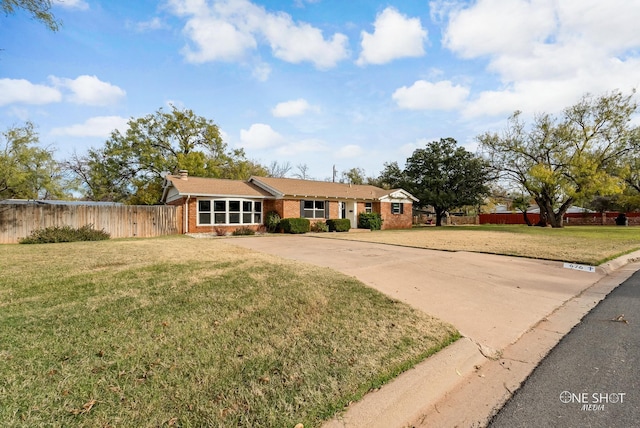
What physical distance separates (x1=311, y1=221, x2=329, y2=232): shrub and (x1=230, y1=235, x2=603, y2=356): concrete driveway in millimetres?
11598

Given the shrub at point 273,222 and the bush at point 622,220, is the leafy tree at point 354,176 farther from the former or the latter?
the bush at point 622,220

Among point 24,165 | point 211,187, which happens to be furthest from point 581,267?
point 24,165

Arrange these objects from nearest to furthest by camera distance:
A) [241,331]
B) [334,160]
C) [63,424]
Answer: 1. [63,424]
2. [241,331]
3. [334,160]

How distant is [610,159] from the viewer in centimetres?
2584

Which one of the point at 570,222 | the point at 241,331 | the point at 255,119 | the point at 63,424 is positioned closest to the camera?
the point at 63,424

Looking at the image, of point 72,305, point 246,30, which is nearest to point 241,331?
point 72,305

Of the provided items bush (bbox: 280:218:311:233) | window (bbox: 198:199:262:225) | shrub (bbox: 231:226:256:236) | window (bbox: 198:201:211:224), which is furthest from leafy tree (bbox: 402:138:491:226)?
window (bbox: 198:201:211:224)

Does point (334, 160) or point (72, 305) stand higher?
point (334, 160)

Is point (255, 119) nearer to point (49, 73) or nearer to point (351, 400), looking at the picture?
point (49, 73)

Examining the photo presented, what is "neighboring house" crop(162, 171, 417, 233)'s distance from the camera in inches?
739

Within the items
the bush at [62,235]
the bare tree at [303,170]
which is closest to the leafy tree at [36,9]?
the bush at [62,235]

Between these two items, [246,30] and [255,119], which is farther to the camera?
[255,119]

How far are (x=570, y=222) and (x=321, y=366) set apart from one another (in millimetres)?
48528

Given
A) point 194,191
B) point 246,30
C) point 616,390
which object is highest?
point 246,30
